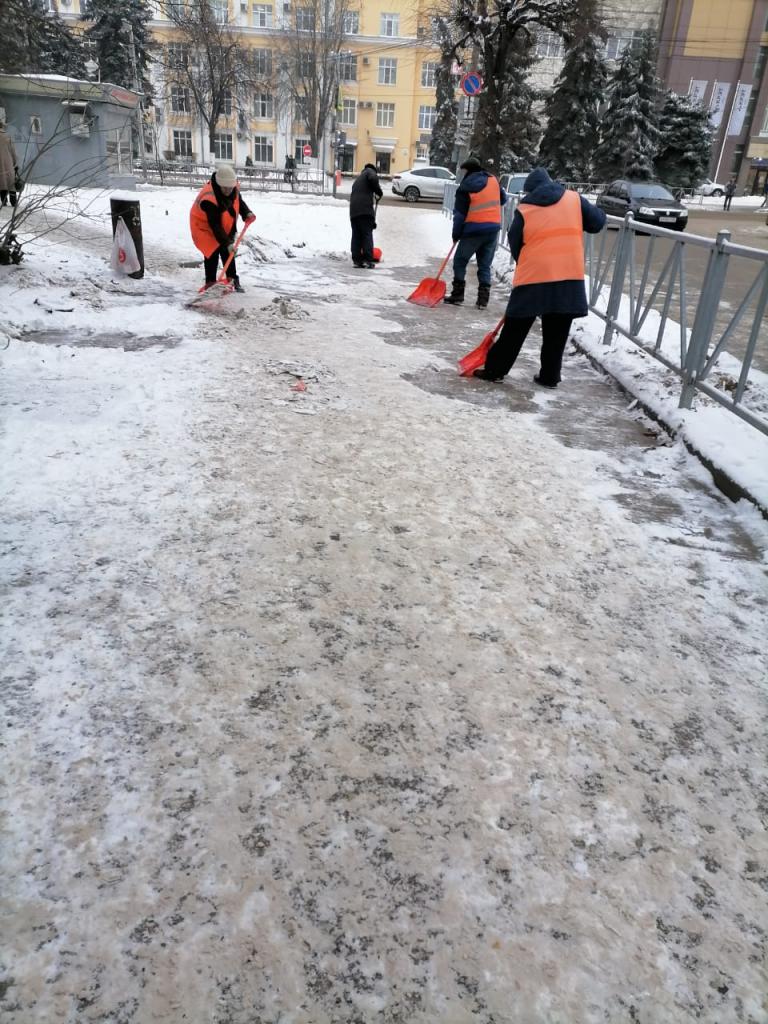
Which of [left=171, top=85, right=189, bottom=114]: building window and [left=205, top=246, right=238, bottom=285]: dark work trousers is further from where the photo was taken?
[left=171, top=85, right=189, bottom=114]: building window

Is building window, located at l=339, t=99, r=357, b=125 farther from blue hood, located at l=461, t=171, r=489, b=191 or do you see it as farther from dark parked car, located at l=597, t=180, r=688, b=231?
blue hood, located at l=461, t=171, r=489, b=191

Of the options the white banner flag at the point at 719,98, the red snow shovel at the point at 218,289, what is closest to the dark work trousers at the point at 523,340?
the red snow shovel at the point at 218,289

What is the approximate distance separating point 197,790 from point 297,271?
9.71m

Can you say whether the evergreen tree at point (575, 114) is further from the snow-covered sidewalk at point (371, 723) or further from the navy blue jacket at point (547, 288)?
the snow-covered sidewalk at point (371, 723)

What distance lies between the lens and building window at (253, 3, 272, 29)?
5200 cm

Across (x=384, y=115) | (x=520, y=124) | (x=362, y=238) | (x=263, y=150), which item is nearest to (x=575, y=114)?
(x=520, y=124)

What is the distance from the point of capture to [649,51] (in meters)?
38.6

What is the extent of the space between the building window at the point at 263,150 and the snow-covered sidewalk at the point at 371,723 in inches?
2282

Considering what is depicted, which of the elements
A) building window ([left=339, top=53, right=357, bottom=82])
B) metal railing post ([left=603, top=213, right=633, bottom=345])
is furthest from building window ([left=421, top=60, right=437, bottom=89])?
metal railing post ([left=603, top=213, right=633, bottom=345])

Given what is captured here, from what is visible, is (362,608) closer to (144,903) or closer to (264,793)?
(264,793)

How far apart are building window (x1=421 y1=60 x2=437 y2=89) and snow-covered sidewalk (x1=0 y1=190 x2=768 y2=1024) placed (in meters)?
59.1

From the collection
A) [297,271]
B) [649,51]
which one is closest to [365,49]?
[649,51]

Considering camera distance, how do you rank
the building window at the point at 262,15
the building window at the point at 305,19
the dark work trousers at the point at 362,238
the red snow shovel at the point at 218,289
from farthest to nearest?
1. the building window at the point at 262,15
2. the building window at the point at 305,19
3. the dark work trousers at the point at 362,238
4. the red snow shovel at the point at 218,289

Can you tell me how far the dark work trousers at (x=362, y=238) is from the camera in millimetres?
11241
